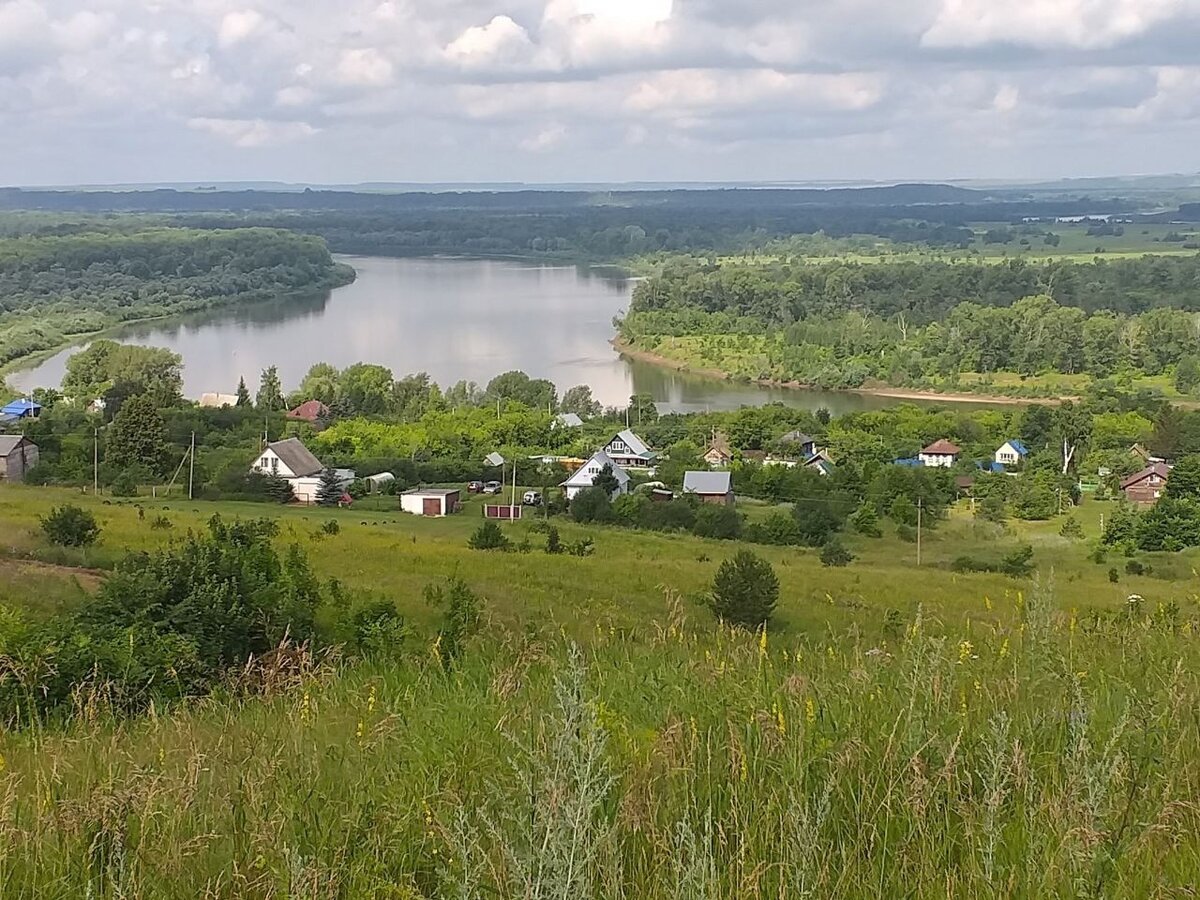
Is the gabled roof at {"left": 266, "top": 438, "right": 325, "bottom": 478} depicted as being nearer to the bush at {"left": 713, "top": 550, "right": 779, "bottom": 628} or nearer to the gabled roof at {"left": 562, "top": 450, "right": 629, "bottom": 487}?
the gabled roof at {"left": 562, "top": 450, "right": 629, "bottom": 487}

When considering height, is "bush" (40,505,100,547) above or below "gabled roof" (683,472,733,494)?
above

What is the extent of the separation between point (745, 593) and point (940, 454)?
1769cm

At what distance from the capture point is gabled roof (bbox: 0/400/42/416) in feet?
87.5

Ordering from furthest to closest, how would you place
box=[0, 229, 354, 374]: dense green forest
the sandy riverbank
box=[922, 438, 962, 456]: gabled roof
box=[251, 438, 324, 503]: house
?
box=[0, 229, 354, 374]: dense green forest → the sandy riverbank → box=[922, 438, 962, 456]: gabled roof → box=[251, 438, 324, 503]: house

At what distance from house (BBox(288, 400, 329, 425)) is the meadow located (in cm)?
2638

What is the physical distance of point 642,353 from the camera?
4259cm

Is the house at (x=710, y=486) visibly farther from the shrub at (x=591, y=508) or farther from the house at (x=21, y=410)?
the house at (x=21, y=410)

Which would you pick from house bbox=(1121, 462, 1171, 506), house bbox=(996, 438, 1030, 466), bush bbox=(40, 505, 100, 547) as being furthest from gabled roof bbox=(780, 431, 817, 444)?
bush bbox=(40, 505, 100, 547)

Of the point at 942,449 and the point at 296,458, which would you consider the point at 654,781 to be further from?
the point at 942,449

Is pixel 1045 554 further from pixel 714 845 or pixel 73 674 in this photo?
pixel 714 845

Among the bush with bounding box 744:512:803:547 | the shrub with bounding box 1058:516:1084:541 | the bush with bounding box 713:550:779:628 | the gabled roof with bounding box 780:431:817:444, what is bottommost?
the gabled roof with bounding box 780:431:817:444

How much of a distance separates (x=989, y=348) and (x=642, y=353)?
11.2m

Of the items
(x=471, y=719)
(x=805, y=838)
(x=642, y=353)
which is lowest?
(x=642, y=353)

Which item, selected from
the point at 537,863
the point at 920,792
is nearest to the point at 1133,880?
the point at 920,792
